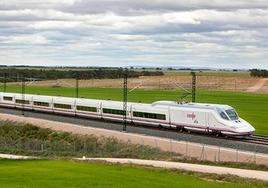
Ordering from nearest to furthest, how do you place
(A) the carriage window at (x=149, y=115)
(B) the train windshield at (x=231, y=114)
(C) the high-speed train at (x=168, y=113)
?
(C) the high-speed train at (x=168, y=113)
(B) the train windshield at (x=231, y=114)
(A) the carriage window at (x=149, y=115)

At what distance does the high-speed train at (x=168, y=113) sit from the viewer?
50.8 meters

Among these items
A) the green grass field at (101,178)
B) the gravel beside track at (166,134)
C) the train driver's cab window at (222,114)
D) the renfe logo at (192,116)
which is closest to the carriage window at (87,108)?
the gravel beside track at (166,134)

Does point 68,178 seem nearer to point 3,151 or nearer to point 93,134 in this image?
point 3,151

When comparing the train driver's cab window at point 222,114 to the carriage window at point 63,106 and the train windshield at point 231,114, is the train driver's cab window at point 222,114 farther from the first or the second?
the carriage window at point 63,106

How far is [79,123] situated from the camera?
68.8m

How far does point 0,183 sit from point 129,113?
130 feet

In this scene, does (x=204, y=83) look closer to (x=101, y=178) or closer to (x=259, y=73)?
(x=259, y=73)

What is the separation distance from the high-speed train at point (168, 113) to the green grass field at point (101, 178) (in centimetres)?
1886

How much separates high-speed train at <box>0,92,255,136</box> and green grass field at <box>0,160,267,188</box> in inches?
743

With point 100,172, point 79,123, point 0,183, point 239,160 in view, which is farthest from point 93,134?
point 0,183

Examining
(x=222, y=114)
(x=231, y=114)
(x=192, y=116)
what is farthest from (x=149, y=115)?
(x=231, y=114)

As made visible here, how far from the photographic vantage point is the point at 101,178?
89.4 feet

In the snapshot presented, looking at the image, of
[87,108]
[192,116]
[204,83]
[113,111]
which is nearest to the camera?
[192,116]

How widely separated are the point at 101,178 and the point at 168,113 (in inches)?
1186
